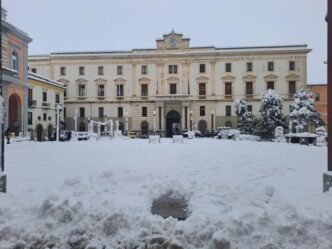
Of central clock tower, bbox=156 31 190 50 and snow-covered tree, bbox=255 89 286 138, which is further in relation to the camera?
central clock tower, bbox=156 31 190 50

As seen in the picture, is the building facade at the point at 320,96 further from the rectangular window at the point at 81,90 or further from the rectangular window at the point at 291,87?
the rectangular window at the point at 81,90

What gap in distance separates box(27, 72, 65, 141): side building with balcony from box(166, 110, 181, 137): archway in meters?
16.6

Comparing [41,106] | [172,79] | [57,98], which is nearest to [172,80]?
[172,79]

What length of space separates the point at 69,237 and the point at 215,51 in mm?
54194

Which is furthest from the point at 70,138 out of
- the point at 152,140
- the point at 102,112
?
the point at 102,112

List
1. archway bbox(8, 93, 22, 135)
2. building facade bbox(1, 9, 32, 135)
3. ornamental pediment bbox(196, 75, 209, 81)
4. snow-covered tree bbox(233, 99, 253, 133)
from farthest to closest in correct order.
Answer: ornamental pediment bbox(196, 75, 209, 81), snow-covered tree bbox(233, 99, 253, 133), archway bbox(8, 93, 22, 135), building facade bbox(1, 9, 32, 135)

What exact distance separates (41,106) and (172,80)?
20.5 m

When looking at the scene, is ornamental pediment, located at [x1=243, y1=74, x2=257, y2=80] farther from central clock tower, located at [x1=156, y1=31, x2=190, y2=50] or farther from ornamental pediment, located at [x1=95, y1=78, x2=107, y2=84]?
ornamental pediment, located at [x1=95, y1=78, x2=107, y2=84]

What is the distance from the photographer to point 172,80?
58.0 metres

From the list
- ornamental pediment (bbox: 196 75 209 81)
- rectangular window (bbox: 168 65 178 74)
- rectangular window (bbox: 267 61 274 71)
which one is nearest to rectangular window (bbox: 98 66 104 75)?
rectangular window (bbox: 168 65 178 74)

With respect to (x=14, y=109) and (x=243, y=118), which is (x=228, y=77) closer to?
(x=243, y=118)

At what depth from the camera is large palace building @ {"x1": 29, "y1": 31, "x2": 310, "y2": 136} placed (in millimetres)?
56531

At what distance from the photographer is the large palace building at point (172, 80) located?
185ft

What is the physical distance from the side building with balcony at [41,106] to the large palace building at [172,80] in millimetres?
8623
